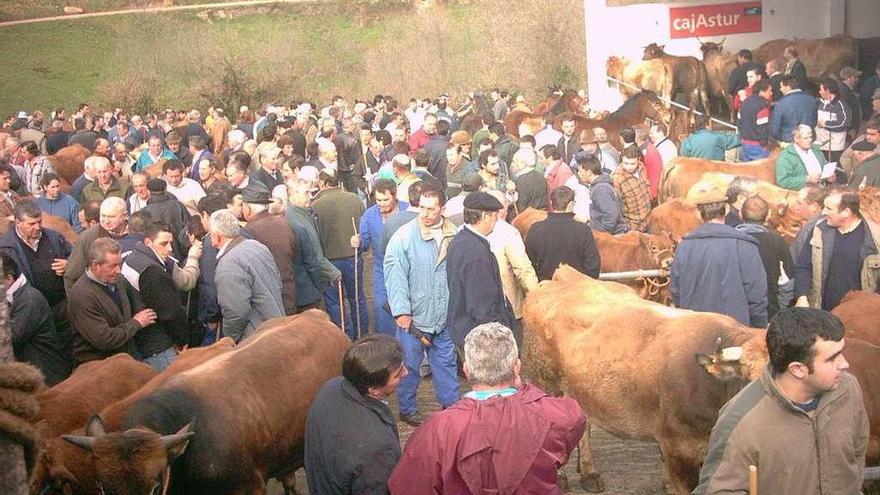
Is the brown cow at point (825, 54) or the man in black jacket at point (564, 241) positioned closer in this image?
the man in black jacket at point (564, 241)

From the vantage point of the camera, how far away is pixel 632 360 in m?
7.02

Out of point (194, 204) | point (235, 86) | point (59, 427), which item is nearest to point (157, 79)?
point (235, 86)

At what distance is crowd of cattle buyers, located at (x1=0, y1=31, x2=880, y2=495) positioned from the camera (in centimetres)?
422

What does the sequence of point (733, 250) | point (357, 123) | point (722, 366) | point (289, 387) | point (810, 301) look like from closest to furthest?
point (722, 366)
point (289, 387)
point (733, 250)
point (810, 301)
point (357, 123)

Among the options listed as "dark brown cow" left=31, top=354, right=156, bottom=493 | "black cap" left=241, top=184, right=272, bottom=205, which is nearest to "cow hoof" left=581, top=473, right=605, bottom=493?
"dark brown cow" left=31, top=354, right=156, bottom=493

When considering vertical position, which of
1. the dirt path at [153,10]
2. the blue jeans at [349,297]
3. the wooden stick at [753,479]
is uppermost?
the dirt path at [153,10]

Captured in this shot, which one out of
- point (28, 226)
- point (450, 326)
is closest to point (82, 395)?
point (28, 226)

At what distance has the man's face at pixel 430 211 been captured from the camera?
8.81 meters

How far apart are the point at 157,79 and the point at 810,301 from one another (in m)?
43.1

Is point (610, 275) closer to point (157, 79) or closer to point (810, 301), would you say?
point (810, 301)

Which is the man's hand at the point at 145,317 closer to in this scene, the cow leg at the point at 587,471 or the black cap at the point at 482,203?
the black cap at the point at 482,203

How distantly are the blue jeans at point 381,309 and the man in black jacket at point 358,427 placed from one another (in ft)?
17.1

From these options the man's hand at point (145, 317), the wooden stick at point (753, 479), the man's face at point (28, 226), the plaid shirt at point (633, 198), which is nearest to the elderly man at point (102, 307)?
the man's hand at point (145, 317)

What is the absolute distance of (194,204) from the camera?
40.2ft
